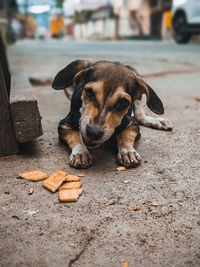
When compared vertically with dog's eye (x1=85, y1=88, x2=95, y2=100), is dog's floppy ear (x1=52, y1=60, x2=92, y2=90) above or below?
above

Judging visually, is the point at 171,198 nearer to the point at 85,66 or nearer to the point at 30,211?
the point at 30,211

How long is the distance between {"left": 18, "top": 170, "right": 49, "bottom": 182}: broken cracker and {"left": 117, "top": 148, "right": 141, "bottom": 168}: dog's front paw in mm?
662

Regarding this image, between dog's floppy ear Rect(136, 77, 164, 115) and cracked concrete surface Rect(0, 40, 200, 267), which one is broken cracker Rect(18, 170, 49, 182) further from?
dog's floppy ear Rect(136, 77, 164, 115)

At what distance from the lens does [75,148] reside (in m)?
2.95

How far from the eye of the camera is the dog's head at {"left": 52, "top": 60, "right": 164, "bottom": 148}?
2535 mm

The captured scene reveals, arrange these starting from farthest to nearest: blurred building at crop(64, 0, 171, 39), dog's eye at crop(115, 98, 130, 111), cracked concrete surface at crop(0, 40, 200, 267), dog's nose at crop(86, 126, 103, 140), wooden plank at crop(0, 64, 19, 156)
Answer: blurred building at crop(64, 0, 171, 39) < wooden plank at crop(0, 64, 19, 156) < dog's eye at crop(115, 98, 130, 111) < dog's nose at crop(86, 126, 103, 140) < cracked concrete surface at crop(0, 40, 200, 267)

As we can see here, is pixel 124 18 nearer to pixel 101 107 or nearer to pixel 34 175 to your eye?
pixel 101 107

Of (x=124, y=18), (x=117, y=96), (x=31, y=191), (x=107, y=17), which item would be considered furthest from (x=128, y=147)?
(x=107, y=17)

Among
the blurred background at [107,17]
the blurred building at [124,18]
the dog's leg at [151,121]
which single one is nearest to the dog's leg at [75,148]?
the dog's leg at [151,121]

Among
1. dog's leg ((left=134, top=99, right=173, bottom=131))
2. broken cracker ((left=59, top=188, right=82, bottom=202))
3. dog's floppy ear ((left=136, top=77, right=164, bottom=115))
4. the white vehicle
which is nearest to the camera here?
broken cracker ((left=59, top=188, right=82, bottom=202))

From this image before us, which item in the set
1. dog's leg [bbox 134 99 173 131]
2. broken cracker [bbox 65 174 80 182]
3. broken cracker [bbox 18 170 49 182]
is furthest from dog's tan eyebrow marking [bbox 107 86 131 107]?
dog's leg [bbox 134 99 173 131]

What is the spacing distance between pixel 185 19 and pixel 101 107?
48.3 feet

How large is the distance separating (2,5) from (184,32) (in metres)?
9.33

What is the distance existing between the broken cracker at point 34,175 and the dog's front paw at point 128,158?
2.17 ft
